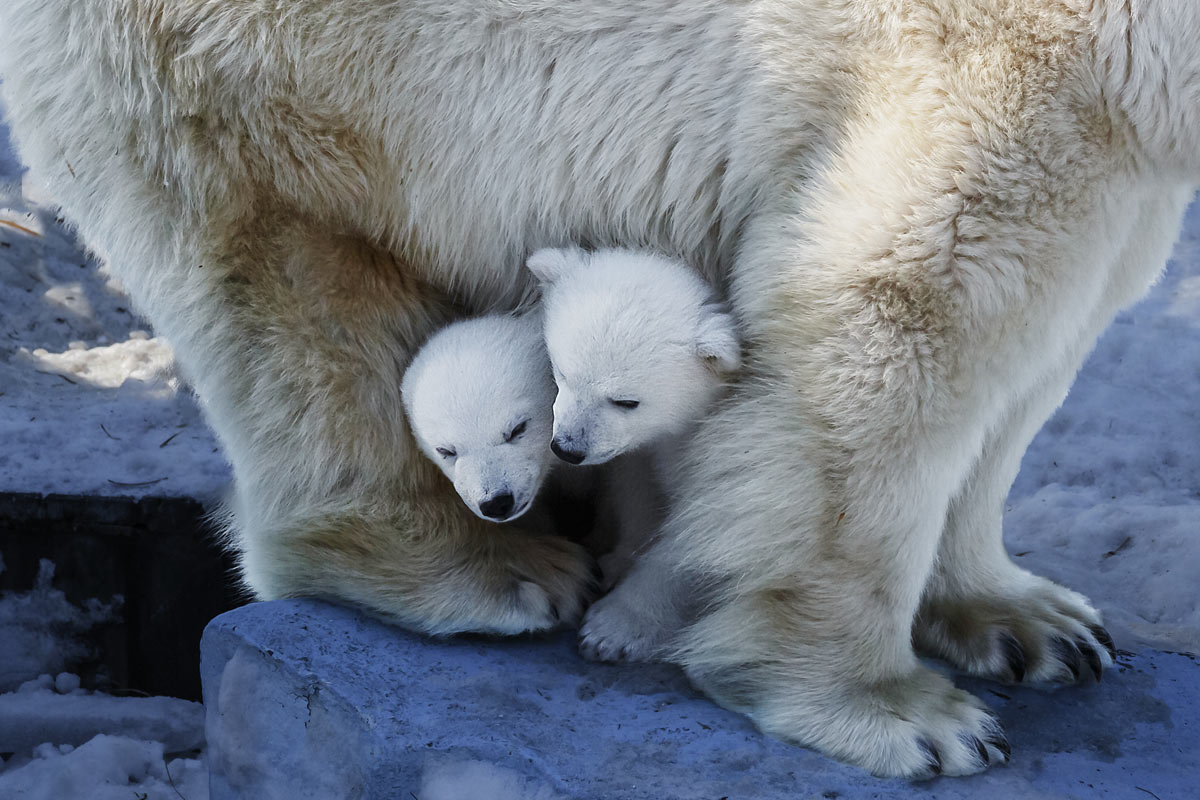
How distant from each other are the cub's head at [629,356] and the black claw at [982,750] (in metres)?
0.73

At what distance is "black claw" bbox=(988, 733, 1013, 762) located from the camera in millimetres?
2131

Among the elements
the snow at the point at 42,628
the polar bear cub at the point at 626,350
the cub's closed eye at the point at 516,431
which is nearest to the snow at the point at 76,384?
the snow at the point at 42,628

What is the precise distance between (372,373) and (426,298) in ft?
0.70

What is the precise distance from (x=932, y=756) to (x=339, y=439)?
48.0 inches

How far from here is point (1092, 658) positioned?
2.50 meters

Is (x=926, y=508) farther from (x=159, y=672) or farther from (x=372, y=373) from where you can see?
(x=159, y=672)

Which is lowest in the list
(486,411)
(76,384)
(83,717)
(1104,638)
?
(83,717)

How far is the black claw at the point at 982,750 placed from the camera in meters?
2.10

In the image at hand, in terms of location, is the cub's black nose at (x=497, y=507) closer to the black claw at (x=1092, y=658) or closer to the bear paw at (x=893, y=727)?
the bear paw at (x=893, y=727)

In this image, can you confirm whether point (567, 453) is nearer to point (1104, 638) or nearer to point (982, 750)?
point (982, 750)

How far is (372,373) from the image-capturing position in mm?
2441

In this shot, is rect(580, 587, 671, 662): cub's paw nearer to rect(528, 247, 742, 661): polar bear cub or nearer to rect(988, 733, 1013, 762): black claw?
rect(528, 247, 742, 661): polar bear cub

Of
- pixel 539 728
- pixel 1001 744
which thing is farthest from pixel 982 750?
pixel 539 728

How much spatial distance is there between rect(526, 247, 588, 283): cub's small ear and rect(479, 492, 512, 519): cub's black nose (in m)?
0.41
